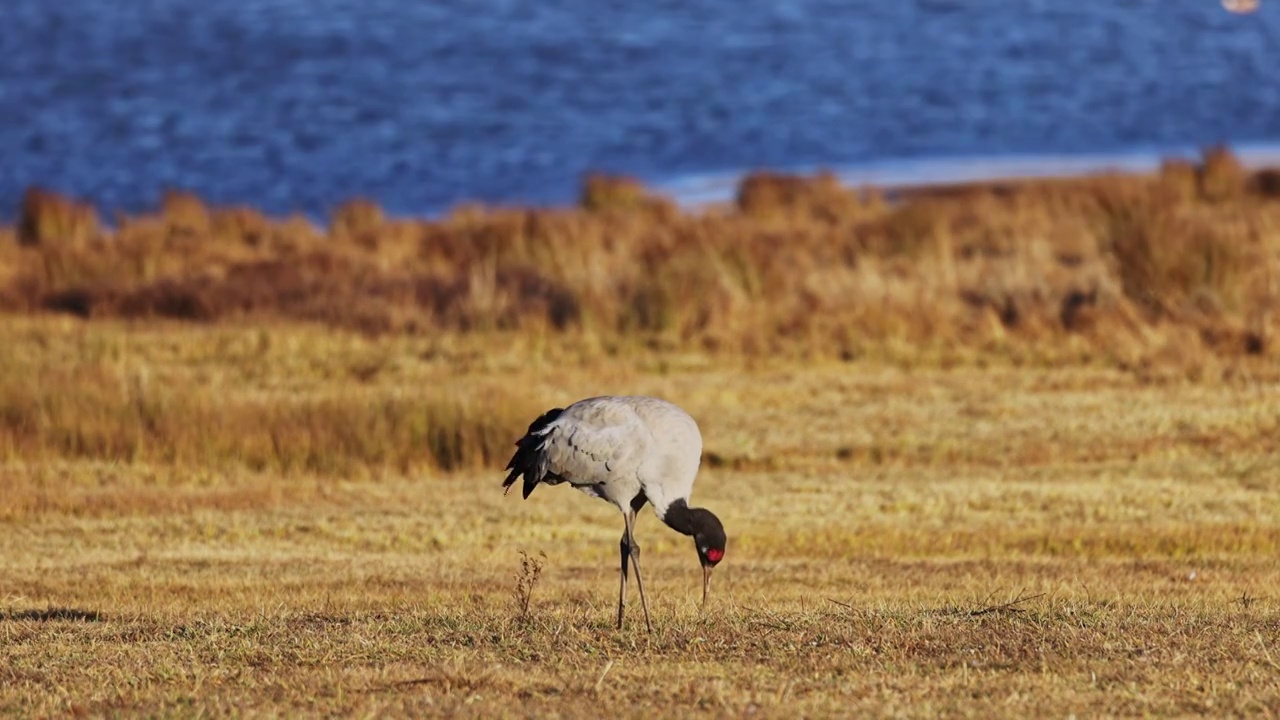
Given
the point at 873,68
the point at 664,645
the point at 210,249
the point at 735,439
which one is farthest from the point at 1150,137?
the point at 664,645

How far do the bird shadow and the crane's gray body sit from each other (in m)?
2.28

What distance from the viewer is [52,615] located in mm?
10625

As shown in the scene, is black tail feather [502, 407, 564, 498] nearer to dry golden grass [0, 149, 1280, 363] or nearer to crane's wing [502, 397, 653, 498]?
crane's wing [502, 397, 653, 498]

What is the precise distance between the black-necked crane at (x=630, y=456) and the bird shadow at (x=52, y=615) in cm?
223

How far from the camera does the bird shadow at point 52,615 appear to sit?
10.2 meters

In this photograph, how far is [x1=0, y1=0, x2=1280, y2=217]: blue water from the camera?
4878cm

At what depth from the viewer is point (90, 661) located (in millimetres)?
8617

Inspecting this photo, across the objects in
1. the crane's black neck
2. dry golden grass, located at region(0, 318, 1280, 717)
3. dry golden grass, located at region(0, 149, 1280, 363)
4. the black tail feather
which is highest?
the black tail feather

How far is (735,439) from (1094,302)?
652 cm

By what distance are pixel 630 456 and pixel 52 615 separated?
3.01m

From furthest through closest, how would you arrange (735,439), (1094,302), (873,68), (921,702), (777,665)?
(873,68) → (1094,302) → (735,439) → (777,665) → (921,702)

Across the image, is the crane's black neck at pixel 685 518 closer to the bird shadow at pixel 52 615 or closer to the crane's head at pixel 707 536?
the crane's head at pixel 707 536

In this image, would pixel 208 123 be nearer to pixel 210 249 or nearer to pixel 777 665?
pixel 210 249

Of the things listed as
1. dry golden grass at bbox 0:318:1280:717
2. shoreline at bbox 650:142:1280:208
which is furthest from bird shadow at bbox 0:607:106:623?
shoreline at bbox 650:142:1280:208
